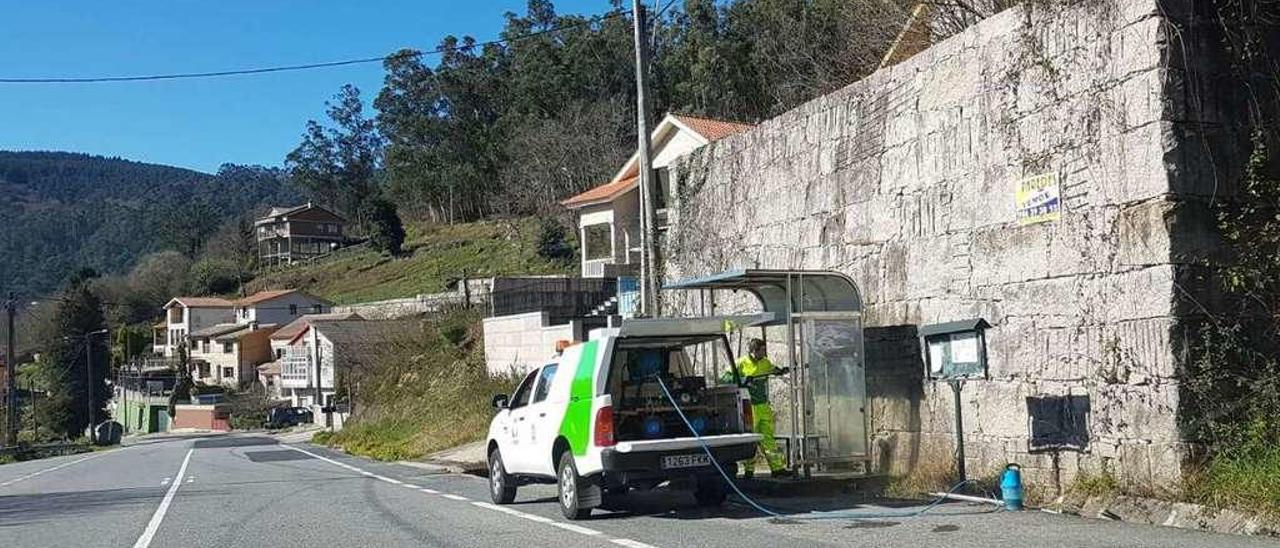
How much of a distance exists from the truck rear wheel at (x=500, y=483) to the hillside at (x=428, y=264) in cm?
4338

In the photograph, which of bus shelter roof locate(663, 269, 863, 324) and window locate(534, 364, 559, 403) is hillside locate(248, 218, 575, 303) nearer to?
bus shelter roof locate(663, 269, 863, 324)

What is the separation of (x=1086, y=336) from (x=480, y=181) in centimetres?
7600

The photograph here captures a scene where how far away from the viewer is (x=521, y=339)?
92.3 feet

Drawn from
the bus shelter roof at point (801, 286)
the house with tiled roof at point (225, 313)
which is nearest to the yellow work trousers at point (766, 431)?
the bus shelter roof at point (801, 286)

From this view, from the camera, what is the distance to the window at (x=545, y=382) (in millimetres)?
12477

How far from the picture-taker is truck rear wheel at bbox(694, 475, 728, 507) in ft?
38.8

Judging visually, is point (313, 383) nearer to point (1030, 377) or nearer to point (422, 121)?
point (422, 121)

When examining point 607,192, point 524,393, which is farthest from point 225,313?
point 524,393

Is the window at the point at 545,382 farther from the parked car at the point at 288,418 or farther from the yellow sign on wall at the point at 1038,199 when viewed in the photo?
the parked car at the point at 288,418

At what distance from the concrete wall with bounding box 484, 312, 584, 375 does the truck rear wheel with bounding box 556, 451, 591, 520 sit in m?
13.5

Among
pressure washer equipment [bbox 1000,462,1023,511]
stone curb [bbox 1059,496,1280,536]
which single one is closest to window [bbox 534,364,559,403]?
pressure washer equipment [bbox 1000,462,1023,511]

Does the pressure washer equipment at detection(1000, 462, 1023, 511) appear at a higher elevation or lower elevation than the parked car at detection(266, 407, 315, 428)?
higher

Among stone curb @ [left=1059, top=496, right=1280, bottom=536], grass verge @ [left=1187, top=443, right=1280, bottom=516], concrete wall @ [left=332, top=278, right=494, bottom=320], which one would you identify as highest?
A: concrete wall @ [left=332, top=278, right=494, bottom=320]

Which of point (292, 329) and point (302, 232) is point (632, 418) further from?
point (302, 232)
